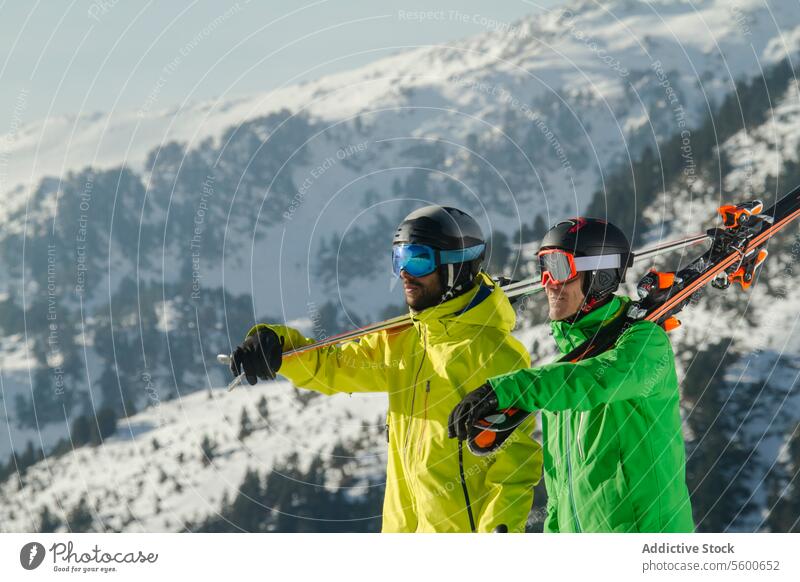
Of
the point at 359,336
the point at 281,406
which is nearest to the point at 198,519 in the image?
the point at 281,406

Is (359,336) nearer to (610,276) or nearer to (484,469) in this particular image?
(484,469)

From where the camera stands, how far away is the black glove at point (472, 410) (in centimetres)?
613

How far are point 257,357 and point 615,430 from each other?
114 inches

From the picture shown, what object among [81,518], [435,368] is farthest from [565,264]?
[81,518]

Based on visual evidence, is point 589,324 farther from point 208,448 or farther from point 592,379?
point 208,448

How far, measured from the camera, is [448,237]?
8.38 meters

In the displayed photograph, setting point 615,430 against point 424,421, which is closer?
point 615,430

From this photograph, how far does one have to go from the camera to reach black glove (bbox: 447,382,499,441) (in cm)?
613

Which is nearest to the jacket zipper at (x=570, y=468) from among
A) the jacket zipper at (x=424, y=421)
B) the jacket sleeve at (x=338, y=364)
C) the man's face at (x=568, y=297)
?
the man's face at (x=568, y=297)

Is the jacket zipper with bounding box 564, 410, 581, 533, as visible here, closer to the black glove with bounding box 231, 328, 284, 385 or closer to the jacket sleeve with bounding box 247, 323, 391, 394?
the jacket sleeve with bounding box 247, 323, 391, 394

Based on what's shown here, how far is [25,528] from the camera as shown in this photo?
126 meters

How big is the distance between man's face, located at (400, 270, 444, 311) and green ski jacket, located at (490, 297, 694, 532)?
1165 mm
